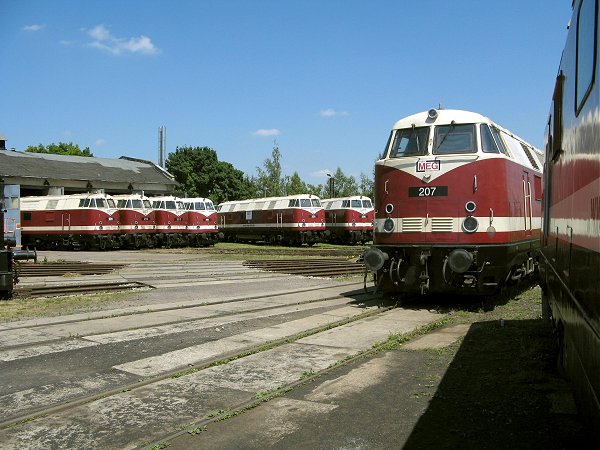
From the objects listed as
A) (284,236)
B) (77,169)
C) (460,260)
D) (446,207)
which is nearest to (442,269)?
(460,260)

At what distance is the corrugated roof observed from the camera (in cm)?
4378

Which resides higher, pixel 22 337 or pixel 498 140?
pixel 498 140

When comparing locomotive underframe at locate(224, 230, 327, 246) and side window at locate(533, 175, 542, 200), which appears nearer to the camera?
side window at locate(533, 175, 542, 200)

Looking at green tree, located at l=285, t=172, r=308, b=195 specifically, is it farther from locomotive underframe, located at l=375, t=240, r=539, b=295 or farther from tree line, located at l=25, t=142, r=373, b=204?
locomotive underframe, located at l=375, t=240, r=539, b=295

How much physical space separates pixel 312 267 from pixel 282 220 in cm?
1908


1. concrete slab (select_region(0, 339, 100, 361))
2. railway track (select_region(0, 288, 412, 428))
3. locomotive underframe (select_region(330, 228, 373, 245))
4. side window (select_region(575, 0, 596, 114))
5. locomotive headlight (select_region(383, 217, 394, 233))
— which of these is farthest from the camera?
locomotive underframe (select_region(330, 228, 373, 245))

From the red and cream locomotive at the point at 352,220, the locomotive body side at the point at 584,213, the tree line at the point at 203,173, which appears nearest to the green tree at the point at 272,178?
the tree line at the point at 203,173

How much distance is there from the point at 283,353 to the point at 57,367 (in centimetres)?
259

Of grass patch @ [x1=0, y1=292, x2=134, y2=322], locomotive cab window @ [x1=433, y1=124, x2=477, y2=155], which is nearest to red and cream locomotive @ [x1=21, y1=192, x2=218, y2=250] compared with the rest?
grass patch @ [x1=0, y1=292, x2=134, y2=322]

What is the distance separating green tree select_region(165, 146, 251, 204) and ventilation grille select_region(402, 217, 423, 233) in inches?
2369

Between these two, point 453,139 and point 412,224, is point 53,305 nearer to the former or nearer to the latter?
point 412,224

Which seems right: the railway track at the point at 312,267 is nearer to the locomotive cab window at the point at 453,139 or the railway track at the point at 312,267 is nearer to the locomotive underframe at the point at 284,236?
the locomotive cab window at the point at 453,139

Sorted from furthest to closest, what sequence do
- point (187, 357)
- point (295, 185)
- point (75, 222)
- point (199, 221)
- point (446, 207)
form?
point (295, 185) → point (199, 221) → point (75, 222) → point (446, 207) → point (187, 357)

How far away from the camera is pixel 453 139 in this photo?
409 inches
